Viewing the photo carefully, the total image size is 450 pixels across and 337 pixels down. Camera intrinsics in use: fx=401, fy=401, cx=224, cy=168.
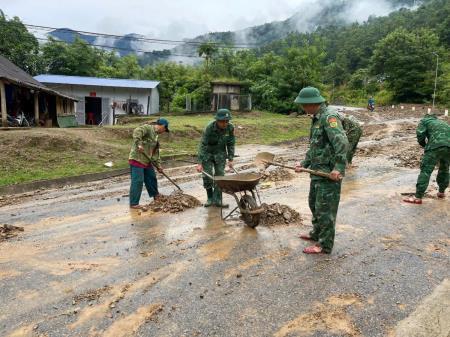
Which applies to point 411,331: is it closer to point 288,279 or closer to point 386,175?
point 288,279

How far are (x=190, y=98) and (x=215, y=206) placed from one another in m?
29.5

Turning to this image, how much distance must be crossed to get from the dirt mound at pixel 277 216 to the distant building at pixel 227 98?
27.3 m

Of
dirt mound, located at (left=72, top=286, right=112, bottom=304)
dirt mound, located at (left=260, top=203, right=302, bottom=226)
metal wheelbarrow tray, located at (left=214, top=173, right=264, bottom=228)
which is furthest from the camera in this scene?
dirt mound, located at (left=260, top=203, right=302, bottom=226)

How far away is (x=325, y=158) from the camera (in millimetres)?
4812

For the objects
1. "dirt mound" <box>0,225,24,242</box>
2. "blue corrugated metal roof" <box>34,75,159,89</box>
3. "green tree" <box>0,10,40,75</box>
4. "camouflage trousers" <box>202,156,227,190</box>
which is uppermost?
"green tree" <box>0,10,40,75</box>

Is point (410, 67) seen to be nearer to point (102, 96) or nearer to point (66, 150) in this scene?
point (102, 96)

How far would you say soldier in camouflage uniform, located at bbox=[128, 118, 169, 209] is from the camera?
741 centimetres

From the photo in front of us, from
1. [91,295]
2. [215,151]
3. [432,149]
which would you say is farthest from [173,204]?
[432,149]

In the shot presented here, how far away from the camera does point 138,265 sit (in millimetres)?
4750

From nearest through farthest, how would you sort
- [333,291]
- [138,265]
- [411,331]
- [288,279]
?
[411,331] → [333,291] → [288,279] → [138,265]

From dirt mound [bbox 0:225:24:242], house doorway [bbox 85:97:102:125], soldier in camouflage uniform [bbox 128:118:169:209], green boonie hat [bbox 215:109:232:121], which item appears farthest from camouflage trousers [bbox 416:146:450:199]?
house doorway [bbox 85:97:102:125]

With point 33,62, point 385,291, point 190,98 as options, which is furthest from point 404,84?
point 385,291

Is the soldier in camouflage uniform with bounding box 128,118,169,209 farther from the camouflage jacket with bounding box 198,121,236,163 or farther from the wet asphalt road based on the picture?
the camouflage jacket with bounding box 198,121,236,163

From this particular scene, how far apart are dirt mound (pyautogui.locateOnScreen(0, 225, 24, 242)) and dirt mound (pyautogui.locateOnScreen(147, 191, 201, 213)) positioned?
2188 mm
